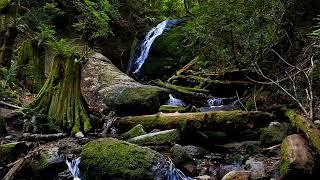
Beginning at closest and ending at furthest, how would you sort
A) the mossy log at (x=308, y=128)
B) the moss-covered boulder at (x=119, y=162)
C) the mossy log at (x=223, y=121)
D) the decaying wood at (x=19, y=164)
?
the decaying wood at (x=19, y=164)
the moss-covered boulder at (x=119, y=162)
the mossy log at (x=308, y=128)
the mossy log at (x=223, y=121)

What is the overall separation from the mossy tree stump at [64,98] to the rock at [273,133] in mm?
3414

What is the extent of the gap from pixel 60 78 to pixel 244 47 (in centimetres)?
428

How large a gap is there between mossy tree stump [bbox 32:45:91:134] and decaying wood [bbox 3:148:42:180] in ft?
7.23

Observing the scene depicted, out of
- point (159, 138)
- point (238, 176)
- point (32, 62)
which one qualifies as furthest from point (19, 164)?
point (32, 62)

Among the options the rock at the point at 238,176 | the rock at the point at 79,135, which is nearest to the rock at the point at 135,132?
the rock at the point at 79,135

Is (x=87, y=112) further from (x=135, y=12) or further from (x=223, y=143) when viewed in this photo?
(x=135, y=12)

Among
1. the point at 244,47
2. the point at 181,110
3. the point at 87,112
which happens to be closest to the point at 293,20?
the point at 244,47

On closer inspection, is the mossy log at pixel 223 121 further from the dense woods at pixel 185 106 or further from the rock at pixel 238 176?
the rock at pixel 238 176

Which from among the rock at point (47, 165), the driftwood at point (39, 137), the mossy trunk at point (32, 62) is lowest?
the rock at point (47, 165)

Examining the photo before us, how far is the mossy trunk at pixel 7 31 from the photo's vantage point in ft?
31.5

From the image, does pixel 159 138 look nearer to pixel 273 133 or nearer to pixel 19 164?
pixel 273 133

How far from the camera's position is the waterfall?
16305 mm

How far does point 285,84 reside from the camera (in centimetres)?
943

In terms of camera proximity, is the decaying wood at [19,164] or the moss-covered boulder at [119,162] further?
the moss-covered boulder at [119,162]
